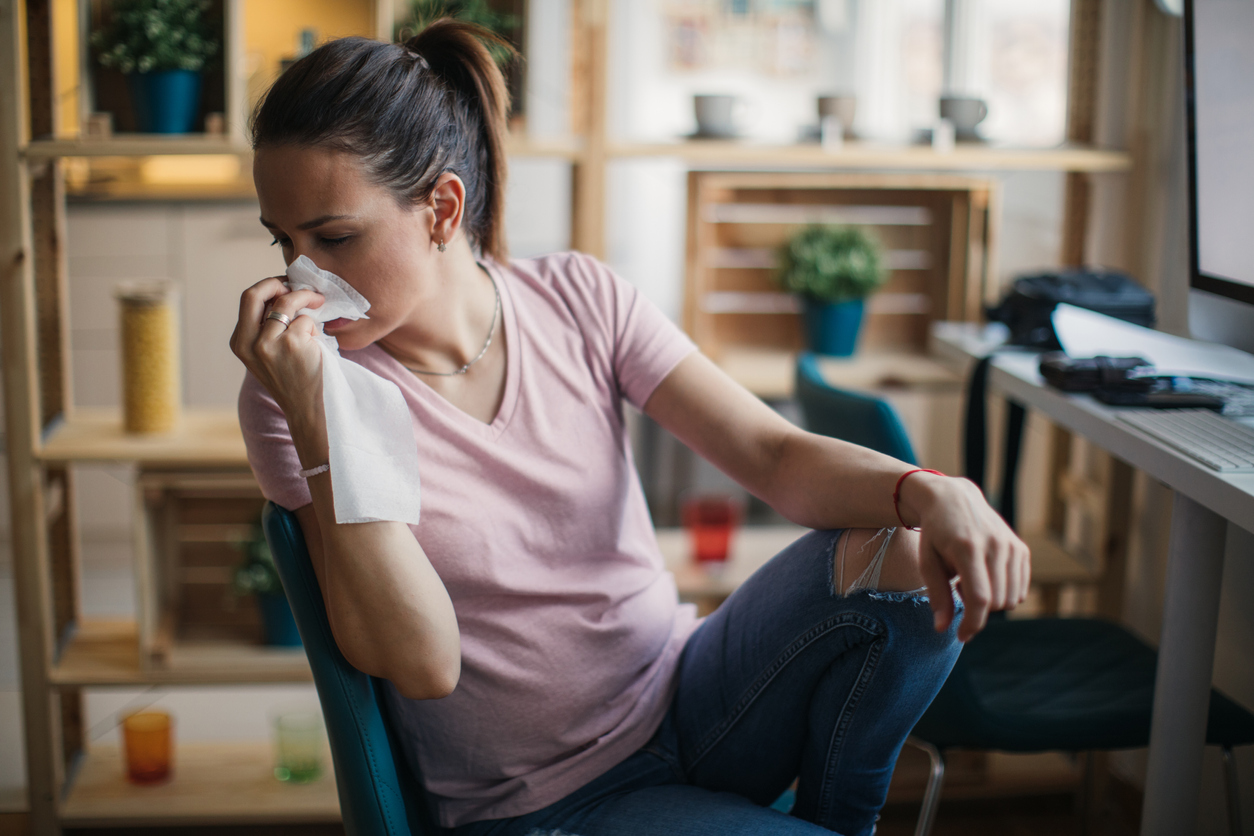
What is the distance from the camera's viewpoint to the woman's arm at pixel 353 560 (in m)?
0.93

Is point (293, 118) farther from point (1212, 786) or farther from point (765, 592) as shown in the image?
point (1212, 786)

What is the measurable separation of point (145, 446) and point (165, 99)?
0.54 meters

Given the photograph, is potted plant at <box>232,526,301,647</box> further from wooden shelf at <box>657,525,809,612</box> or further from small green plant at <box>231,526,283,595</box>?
wooden shelf at <box>657,525,809,612</box>

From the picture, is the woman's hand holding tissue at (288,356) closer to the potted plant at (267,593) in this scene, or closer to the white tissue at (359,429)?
the white tissue at (359,429)

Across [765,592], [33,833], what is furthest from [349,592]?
[33,833]

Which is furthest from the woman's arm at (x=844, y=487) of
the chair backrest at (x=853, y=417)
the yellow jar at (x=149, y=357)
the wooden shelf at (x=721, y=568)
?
the yellow jar at (x=149, y=357)

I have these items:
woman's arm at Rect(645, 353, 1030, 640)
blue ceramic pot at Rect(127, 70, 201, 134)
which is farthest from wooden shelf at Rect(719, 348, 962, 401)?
blue ceramic pot at Rect(127, 70, 201, 134)

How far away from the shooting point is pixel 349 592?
93 centimetres

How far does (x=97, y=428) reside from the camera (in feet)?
5.82

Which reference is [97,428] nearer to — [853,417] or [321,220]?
[321,220]

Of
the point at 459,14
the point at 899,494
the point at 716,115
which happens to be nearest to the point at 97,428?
the point at 459,14

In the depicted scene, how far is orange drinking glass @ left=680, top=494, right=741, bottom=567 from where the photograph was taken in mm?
1832

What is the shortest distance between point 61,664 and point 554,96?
91.2 inches

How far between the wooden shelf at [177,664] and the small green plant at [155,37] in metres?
0.95
